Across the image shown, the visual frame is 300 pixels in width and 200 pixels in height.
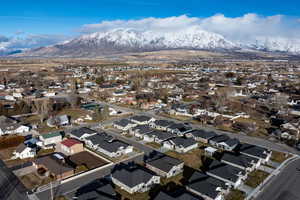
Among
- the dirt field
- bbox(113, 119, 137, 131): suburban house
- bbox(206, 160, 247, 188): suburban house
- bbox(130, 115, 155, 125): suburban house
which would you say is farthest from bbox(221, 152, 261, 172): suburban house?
bbox(130, 115, 155, 125): suburban house

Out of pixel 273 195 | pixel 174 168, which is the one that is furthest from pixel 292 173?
pixel 174 168

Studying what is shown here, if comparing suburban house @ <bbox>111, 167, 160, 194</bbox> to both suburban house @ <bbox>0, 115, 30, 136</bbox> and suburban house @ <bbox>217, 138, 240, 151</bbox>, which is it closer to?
suburban house @ <bbox>217, 138, 240, 151</bbox>

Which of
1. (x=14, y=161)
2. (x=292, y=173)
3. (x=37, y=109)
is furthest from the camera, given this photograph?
(x=37, y=109)

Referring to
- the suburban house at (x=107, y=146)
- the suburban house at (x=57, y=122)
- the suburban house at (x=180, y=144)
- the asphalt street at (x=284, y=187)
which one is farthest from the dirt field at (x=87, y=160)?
the asphalt street at (x=284, y=187)

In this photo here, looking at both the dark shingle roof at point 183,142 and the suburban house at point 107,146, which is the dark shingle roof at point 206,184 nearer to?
the dark shingle roof at point 183,142

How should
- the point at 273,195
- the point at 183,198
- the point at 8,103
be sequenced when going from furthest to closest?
1. the point at 8,103
2. the point at 273,195
3. the point at 183,198

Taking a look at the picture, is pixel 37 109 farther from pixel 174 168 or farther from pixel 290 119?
pixel 290 119

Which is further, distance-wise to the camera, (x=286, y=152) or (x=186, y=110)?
(x=186, y=110)
